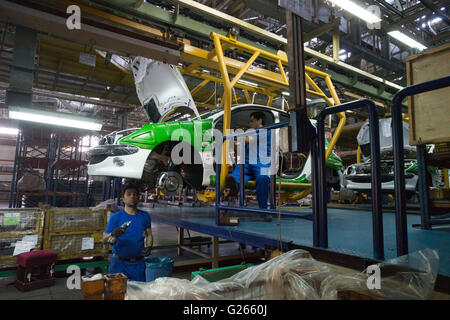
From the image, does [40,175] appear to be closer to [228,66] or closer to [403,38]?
[228,66]

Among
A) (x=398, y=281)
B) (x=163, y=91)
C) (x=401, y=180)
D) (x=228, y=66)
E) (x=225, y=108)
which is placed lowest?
(x=398, y=281)

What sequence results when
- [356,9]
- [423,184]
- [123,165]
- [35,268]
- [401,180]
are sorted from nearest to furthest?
[401,180] < [423,184] < [123,165] < [35,268] < [356,9]

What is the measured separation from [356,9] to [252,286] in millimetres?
5773

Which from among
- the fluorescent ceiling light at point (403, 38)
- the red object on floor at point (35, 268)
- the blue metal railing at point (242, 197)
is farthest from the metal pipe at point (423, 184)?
the fluorescent ceiling light at point (403, 38)

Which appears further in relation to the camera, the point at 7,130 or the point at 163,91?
the point at 7,130

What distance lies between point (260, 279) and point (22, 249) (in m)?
4.81

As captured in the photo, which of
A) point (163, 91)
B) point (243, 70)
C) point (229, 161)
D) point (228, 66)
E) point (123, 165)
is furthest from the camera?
point (163, 91)

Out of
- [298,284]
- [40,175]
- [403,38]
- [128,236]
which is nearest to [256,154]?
[128,236]

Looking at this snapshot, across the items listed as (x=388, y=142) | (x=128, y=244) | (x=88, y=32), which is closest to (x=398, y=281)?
(x=128, y=244)

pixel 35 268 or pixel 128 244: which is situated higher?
pixel 128 244

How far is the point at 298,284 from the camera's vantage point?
132cm

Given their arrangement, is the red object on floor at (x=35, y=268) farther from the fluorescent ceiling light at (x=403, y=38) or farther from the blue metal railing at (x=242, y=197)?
the fluorescent ceiling light at (x=403, y=38)

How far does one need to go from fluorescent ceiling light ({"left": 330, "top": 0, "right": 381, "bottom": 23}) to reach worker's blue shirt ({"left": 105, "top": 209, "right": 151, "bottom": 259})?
505 cm

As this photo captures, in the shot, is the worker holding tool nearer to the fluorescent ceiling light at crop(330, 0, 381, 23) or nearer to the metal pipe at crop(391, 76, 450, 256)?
the metal pipe at crop(391, 76, 450, 256)
